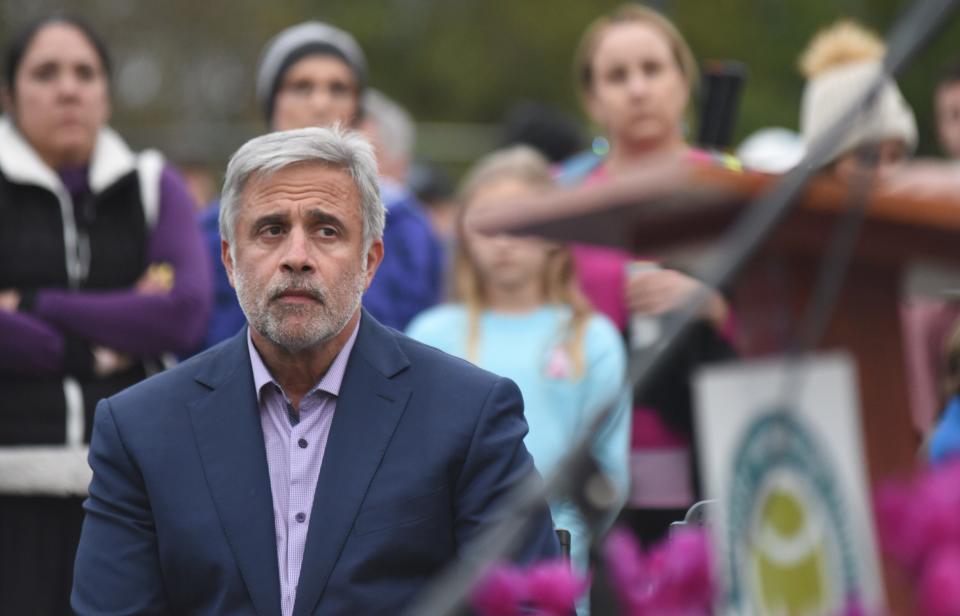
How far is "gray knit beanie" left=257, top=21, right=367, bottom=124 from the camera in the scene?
6.28 metres

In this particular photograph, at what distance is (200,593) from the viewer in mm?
3676

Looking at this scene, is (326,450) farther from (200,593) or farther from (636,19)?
(636,19)

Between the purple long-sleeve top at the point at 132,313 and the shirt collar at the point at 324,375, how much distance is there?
1491 millimetres

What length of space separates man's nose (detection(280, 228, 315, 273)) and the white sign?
1.61 metres

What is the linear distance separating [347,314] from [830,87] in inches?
107

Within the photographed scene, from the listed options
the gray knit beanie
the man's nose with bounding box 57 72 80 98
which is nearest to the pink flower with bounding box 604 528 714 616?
the man's nose with bounding box 57 72 80 98

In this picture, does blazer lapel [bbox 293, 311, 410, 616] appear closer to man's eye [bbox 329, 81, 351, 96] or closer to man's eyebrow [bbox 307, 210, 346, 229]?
man's eyebrow [bbox 307, 210, 346, 229]

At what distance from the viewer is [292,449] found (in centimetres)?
380

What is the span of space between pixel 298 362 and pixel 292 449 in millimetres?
206

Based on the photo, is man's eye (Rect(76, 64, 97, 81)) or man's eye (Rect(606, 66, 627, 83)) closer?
man's eye (Rect(76, 64, 97, 81))

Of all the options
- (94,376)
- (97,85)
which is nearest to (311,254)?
(94,376)

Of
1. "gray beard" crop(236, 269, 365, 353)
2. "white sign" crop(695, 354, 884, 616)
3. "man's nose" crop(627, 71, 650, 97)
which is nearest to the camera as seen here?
"white sign" crop(695, 354, 884, 616)

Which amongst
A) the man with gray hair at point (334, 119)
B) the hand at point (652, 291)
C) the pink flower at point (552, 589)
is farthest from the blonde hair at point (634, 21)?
the pink flower at point (552, 589)

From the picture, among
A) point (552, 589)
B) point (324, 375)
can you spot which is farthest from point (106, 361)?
point (552, 589)
